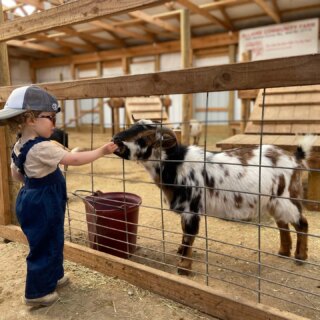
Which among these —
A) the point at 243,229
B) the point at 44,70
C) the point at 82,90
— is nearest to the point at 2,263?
the point at 82,90

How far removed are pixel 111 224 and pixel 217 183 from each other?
0.85 metres

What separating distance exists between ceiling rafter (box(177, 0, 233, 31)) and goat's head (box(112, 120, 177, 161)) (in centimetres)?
540

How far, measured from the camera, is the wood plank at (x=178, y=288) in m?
1.72

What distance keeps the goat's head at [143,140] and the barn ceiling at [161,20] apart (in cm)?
539

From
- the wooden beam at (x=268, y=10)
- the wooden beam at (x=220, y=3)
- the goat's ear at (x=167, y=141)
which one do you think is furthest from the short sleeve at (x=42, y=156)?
the wooden beam at (x=220, y=3)

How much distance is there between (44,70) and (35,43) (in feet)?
9.77

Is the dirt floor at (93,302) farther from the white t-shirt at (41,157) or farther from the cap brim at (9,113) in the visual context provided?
the cap brim at (9,113)

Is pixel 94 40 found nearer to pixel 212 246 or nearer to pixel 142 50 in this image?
pixel 142 50

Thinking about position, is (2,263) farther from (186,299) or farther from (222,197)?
(222,197)

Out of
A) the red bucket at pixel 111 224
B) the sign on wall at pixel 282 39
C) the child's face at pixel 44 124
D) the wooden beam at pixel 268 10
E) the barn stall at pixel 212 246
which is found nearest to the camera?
the barn stall at pixel 212 246

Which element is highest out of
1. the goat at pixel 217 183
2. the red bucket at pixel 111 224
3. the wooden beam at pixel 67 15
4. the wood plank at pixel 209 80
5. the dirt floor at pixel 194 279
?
the wooden beam at pixel 67 15

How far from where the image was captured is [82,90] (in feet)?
7.04

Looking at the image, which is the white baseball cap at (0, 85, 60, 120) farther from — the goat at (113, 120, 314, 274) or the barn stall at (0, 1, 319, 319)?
the goat at (113, 120, 314, 274)

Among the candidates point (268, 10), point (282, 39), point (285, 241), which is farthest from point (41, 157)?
point (282, 39)
